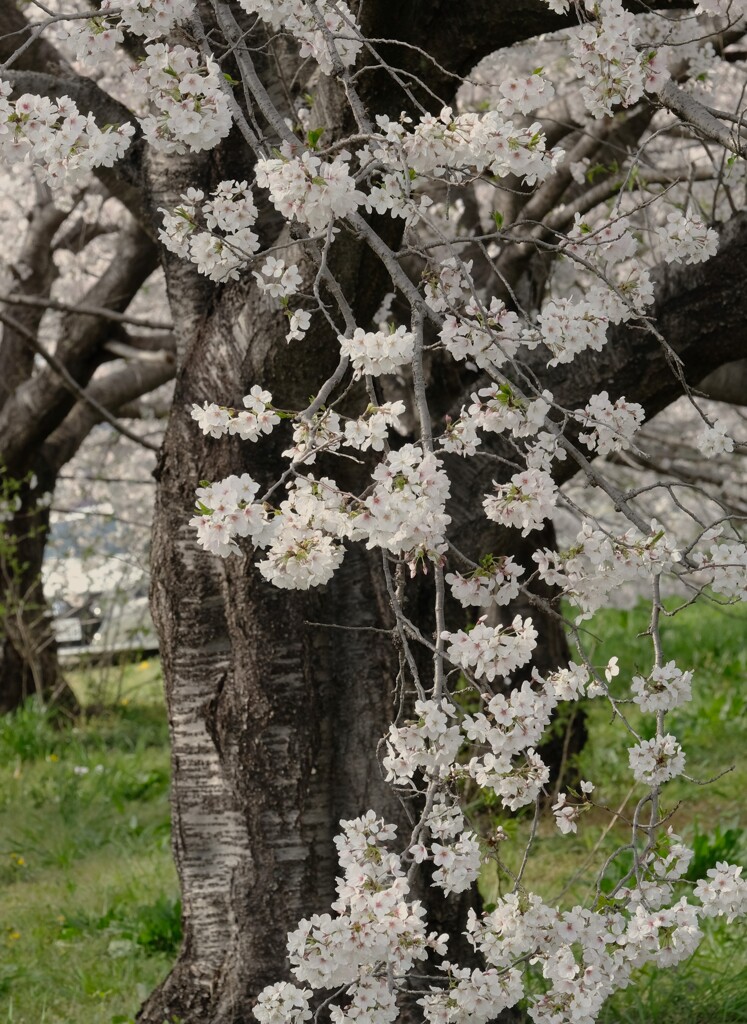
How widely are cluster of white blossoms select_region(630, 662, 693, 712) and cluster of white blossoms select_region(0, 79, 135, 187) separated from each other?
4.00 ft

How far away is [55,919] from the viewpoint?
425cm

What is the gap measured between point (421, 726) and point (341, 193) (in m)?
0.76

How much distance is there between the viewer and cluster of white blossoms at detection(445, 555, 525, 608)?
167 cm

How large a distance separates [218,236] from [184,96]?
0.78ft

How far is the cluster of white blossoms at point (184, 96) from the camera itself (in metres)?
1.83

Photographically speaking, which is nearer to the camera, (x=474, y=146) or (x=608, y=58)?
(x=474, y=146)

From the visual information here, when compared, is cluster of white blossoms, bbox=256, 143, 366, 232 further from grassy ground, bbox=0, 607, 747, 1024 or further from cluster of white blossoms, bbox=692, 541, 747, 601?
grassy ground, bbox=0, 607, 747, 1024

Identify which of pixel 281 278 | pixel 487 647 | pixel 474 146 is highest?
pixel 474 146

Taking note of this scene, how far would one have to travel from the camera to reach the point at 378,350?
161 centimetres

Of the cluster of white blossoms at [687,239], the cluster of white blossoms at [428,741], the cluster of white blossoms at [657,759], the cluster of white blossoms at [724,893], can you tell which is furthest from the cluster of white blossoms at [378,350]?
the cluster of white blossoms at [724,893]

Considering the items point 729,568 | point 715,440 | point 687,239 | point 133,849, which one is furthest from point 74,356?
point 729,568

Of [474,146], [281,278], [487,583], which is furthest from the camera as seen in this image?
[281,278]

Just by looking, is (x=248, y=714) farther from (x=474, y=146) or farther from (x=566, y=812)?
(x=474, y=146)

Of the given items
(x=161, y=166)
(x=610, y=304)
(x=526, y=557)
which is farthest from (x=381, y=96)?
(x=526, y=557)
